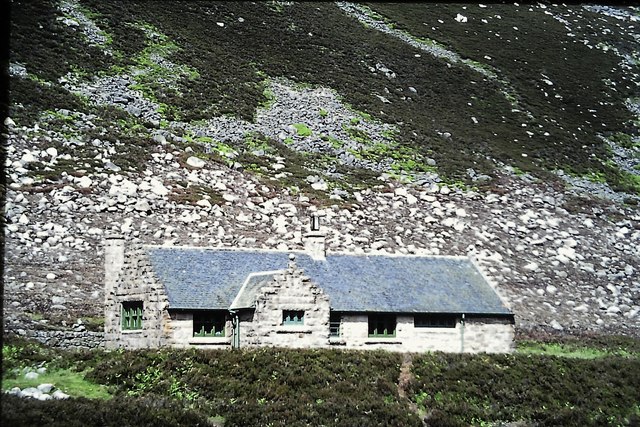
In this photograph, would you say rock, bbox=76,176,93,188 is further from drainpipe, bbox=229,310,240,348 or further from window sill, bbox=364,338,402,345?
window sill, bbox=364,338,402,345

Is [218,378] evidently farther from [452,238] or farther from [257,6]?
[257,6]

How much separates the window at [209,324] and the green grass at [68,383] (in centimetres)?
443

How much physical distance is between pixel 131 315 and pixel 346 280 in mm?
7674

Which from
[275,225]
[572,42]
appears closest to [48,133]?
[275,225]

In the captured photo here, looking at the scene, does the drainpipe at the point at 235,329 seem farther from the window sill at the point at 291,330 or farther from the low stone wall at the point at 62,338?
the low stone wall at the point at 62,338

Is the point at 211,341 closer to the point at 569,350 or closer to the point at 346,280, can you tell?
the point at 346,280

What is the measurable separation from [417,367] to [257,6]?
6593cm

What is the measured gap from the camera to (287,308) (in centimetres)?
2705

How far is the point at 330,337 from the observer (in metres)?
28.2

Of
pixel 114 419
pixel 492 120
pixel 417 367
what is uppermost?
pixel 114 419

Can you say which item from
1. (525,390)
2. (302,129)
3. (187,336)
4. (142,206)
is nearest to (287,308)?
(187,336)

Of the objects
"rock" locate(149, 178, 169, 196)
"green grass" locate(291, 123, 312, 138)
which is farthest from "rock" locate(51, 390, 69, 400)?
"green grass" locate(291, 123, 312, 138)

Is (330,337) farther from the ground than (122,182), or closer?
farther from the ground

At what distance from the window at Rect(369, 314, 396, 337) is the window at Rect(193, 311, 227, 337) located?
5205mm
